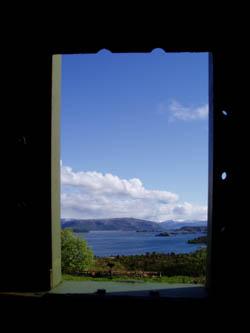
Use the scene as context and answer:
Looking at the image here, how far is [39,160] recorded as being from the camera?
3.13 m

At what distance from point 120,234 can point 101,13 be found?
66.8 meters

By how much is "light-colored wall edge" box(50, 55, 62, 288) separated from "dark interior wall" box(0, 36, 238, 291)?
0.06m

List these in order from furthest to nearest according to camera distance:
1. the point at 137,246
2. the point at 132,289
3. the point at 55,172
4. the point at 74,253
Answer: the point at 137,246 → the point at 74,253 → the point at 55,172 → the point at 132,289

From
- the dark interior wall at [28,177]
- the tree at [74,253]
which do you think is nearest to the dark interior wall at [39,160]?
the dark interior wall at [28,177]

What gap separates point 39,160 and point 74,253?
13.5 metres

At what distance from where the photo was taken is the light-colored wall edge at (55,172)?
10.3ft

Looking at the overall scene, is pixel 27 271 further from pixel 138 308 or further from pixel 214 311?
pixel 214 311

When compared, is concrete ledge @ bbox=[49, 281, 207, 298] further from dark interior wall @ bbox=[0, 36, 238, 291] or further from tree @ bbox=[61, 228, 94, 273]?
tree @ bbox=[61, 228, 94, 273]

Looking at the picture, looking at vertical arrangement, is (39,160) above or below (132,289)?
above

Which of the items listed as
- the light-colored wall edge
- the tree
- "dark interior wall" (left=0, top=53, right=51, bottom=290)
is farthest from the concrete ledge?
the tree

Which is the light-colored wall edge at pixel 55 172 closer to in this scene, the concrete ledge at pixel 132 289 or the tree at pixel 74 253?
the concrete ledge at pixel 132 289

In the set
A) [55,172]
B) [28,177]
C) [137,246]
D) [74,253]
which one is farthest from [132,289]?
[137,246]

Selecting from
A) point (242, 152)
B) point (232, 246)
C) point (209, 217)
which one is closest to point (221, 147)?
point (242, 152)

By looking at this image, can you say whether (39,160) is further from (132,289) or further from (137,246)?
(137,246)
